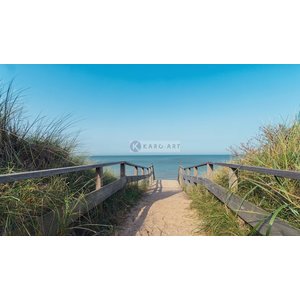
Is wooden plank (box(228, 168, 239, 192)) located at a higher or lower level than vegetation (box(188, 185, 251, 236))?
higher

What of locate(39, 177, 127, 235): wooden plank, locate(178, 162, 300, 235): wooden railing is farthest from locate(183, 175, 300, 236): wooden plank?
locate(39, 177, 127, 235): wooden plank

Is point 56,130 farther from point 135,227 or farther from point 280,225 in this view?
point 280,225

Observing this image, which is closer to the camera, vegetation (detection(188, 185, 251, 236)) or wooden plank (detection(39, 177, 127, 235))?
wooden plank (detection(39, 177, 127, 235))

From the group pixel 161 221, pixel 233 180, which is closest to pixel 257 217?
pixel 233 180

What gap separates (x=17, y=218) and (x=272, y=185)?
8.72 ft

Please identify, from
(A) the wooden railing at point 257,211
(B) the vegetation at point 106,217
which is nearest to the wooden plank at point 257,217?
(A) the wooden railing at point 257,211

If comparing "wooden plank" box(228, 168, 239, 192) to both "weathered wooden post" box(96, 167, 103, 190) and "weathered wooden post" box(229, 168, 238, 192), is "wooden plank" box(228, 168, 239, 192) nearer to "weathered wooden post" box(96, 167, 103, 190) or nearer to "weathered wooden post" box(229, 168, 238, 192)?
"weathered wooden post" box(229, 168, 238, 192)

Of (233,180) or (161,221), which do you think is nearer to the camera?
(233,180)

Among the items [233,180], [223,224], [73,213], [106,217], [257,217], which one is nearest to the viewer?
[257,217]

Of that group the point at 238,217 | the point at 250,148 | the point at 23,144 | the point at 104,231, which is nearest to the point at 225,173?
the point at 250,148

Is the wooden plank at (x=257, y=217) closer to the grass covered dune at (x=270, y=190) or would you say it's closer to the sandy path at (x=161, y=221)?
the grass covered dune at (x=270, y=190)

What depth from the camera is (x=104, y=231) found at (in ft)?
11.0

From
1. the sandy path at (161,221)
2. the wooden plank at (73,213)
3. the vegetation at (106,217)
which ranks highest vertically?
the wooden plank at (73,213)

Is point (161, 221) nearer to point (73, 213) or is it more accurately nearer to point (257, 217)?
point (73, 213)
